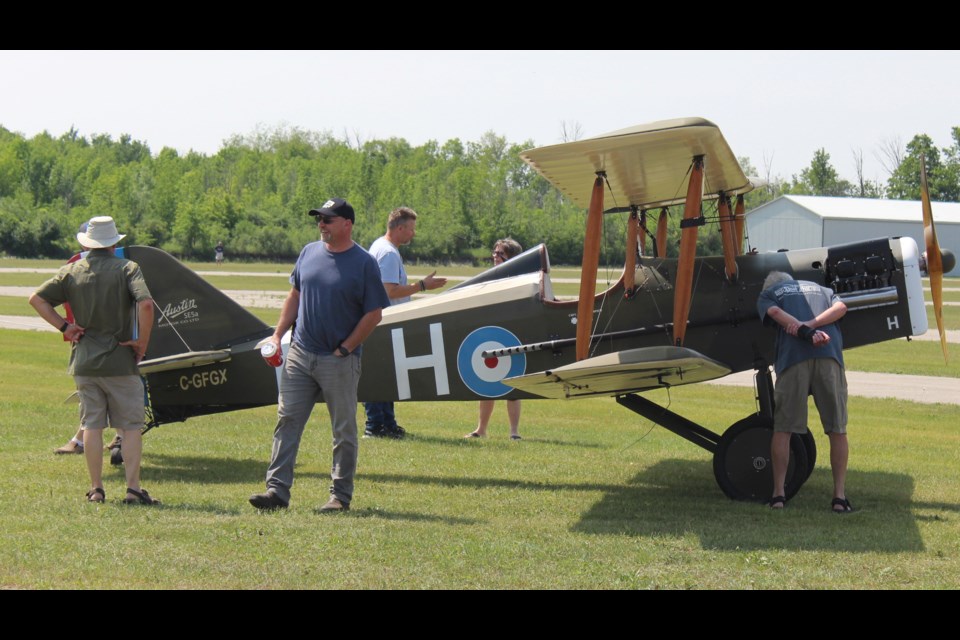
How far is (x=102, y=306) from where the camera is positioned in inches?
256

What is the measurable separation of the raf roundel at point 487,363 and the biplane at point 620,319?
1 centimetres

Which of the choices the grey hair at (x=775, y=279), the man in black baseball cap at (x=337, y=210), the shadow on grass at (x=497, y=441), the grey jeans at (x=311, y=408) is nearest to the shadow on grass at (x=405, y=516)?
the grey jeans at (x=311, y=408)

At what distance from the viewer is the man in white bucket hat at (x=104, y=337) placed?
21.4ft

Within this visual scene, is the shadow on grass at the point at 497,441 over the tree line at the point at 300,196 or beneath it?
beneath

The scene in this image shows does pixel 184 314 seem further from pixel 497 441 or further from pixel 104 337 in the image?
pixel 497 441

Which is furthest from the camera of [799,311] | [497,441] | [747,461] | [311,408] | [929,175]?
[929,175]

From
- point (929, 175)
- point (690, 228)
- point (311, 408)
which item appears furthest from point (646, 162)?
point (929, 175)

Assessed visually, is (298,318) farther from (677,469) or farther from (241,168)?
(241,168)

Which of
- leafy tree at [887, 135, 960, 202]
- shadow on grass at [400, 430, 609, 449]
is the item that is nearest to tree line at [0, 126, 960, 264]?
leafy tree at [887, 135, 960, 202]

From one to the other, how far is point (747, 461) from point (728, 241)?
1705 mm

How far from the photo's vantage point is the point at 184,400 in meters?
8.35

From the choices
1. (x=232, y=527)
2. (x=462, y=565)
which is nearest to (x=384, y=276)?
(x=232, y=527)

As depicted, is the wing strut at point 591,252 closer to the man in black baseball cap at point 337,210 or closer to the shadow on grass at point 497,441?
the man in black baseball cap at point 337,210

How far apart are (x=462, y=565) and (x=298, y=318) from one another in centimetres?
218
